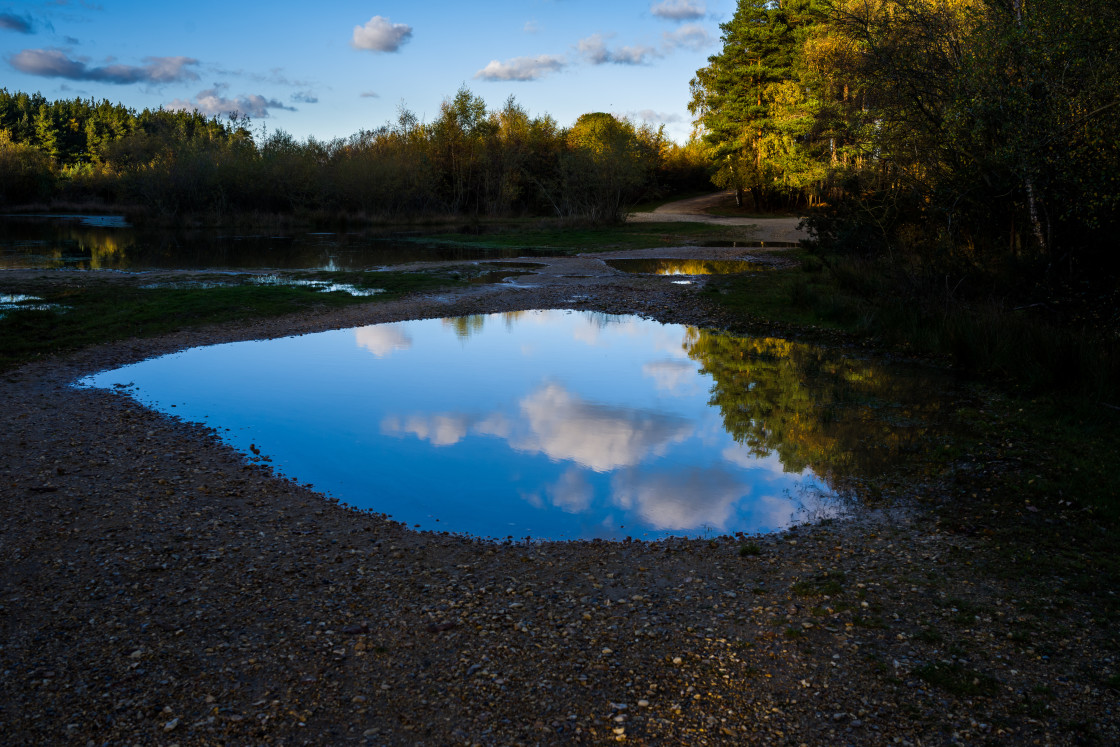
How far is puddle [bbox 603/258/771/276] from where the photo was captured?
25.8 metres

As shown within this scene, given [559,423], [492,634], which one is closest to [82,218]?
[559,423]

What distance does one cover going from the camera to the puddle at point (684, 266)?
84.6ft

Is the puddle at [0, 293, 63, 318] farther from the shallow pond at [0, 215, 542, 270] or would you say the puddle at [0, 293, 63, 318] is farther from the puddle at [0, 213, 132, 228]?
the puddle at [0, 213, 132, 228]

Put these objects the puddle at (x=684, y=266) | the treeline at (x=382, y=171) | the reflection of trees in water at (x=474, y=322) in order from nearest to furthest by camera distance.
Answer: the reflection of trees in water at (x=474, y=322) < the puddle at (x=684, y=266) < the treeline at (x=382, y=171)

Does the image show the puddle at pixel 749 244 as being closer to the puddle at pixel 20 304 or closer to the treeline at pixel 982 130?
the treeline at pixel 982 130

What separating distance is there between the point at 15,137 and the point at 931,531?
12032 cm

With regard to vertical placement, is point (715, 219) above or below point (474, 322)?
above

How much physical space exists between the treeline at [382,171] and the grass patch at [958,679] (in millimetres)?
41532

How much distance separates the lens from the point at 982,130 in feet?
37.6

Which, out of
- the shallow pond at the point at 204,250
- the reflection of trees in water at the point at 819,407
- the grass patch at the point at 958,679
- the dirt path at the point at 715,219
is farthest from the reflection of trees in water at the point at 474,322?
the dirt path at the point at 715,219

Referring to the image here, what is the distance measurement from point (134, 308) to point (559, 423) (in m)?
12.4

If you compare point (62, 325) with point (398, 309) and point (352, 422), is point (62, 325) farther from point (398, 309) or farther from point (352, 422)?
point (352, 422)

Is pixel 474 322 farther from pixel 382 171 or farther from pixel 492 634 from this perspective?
pixel 382 171

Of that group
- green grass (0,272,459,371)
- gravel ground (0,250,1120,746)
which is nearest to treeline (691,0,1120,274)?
gravel ground (0,250,1120,746)
